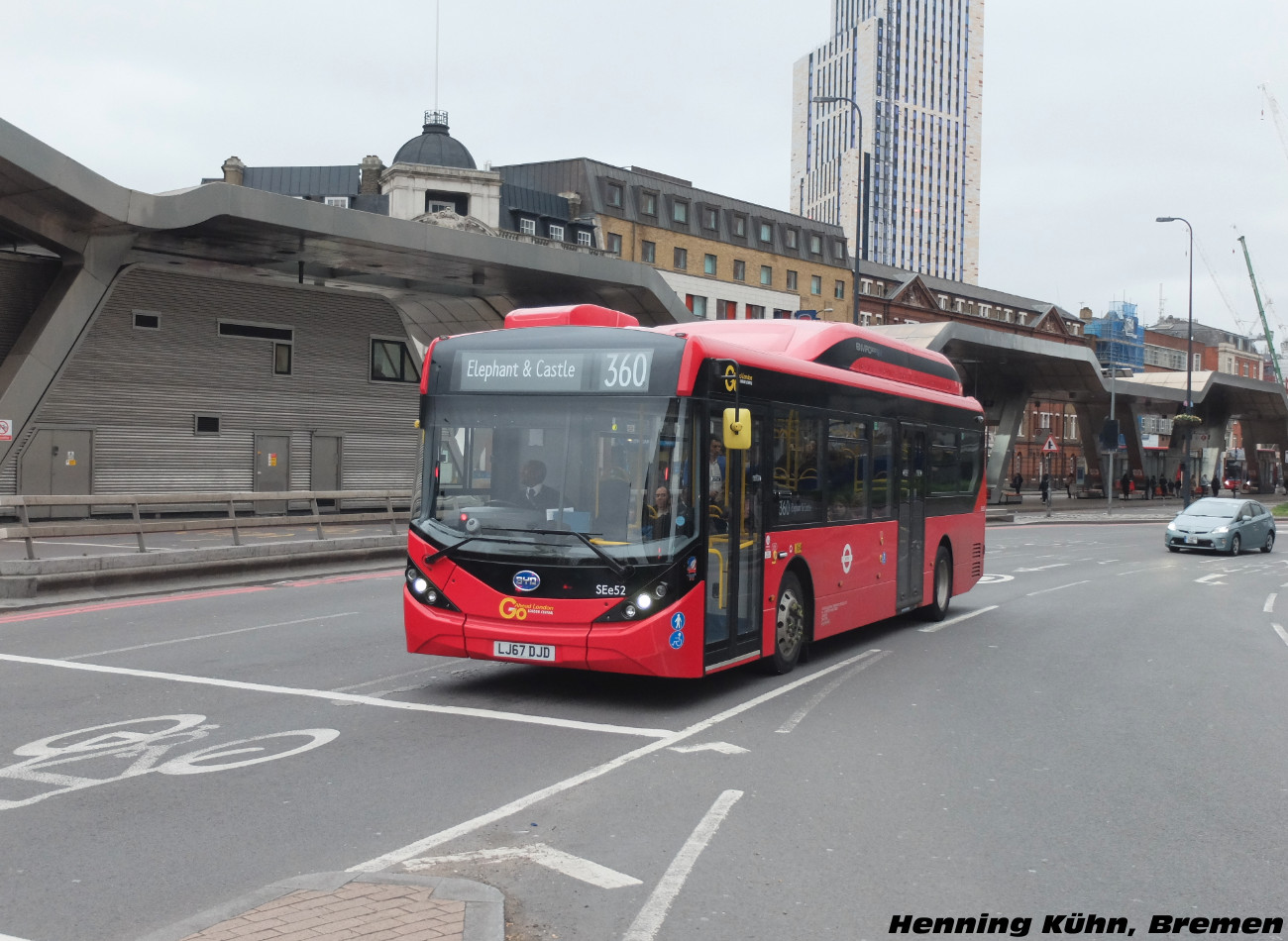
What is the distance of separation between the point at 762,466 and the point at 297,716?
4.06 meters

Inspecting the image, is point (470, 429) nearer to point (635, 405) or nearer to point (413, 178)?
point (635, 405)

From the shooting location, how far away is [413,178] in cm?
6600

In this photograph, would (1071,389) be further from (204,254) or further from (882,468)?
(882,468)

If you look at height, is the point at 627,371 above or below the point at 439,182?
below

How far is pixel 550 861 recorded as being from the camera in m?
5.63

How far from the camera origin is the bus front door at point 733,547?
953 centimetres

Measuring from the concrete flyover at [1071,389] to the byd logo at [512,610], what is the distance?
30.7 metres

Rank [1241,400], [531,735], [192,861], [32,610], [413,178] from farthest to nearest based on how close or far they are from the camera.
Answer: [1241,400]
[413,178]
[32,610]
[531,735]
[192,861]

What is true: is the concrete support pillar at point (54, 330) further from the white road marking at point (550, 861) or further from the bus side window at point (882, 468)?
the white road marking at point (550, 861)

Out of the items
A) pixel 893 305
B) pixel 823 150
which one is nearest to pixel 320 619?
pixel 893 305

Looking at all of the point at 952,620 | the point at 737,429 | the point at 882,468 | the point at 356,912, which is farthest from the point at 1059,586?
the point at 356,912

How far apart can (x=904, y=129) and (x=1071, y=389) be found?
119843 millimetres

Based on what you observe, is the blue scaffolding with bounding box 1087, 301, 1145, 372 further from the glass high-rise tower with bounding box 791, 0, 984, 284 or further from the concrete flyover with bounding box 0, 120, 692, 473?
the concrete flyover with bounding box 0, 120, 692, 473

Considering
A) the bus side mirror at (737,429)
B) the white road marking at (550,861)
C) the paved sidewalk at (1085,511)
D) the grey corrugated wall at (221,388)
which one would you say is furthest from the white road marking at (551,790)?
the paved sidewalk at (1085,511)
